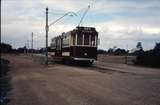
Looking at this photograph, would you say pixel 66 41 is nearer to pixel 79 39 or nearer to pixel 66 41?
pixel 66 41

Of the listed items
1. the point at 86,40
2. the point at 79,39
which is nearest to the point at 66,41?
the point at 79,39

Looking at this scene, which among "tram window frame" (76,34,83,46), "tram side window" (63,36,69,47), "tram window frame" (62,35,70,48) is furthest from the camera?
"tram side window" (63,36,69,47)

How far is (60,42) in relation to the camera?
50.3 meters

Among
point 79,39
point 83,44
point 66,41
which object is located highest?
point 79,39

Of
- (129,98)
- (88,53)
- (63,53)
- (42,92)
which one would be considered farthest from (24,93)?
(63,53)

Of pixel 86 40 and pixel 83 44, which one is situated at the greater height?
pixel 86 40

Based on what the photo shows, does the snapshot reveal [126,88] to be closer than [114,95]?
No

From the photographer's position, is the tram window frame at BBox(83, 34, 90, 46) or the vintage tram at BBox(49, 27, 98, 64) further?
the tram window frame at BBox(83, 34, 90, 46)

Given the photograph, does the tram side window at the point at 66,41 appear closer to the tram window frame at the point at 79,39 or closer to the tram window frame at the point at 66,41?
the tram window frame at the point at 66,41

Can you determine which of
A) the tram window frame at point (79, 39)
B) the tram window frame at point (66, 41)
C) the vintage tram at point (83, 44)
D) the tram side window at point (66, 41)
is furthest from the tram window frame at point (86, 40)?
the tram side window at point (66, 41)

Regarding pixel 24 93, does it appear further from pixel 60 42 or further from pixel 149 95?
pixel 60 42

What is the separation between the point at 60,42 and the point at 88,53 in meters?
8.80

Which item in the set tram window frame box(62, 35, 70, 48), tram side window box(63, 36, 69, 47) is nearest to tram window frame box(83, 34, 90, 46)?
tram window frame box(62, 35, 70, 48)

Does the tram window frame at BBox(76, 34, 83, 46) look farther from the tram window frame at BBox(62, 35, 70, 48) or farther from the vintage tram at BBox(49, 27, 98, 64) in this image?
the tram window frame at BBox(62, 35, 70, 48)
